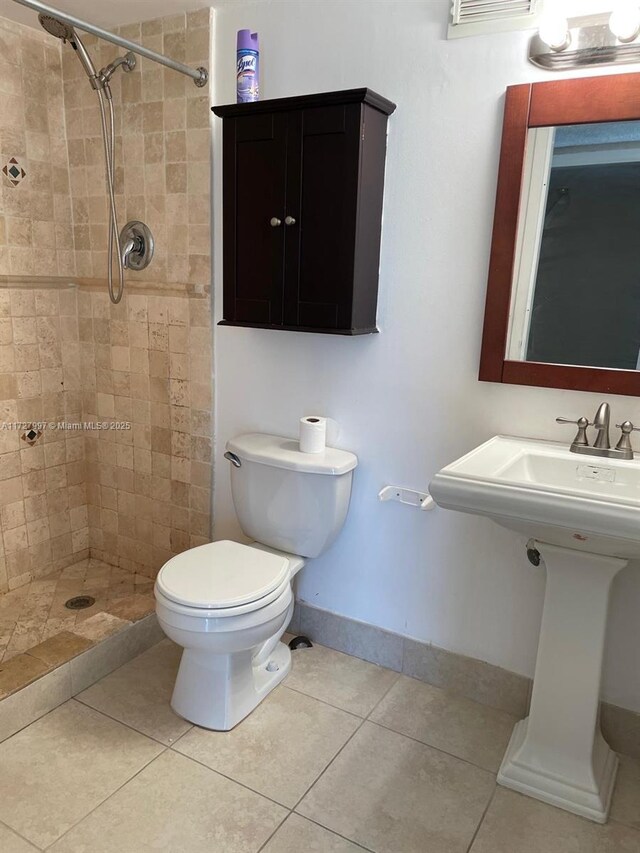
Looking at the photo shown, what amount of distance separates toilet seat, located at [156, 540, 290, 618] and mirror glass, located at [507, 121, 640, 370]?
3.26 ft

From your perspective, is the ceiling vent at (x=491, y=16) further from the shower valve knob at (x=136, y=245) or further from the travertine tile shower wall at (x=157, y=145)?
the shower valve knob at (x=136, y=245)

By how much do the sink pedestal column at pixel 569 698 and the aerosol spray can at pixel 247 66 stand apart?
62.0 inches

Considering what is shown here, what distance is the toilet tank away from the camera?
78.7 inches

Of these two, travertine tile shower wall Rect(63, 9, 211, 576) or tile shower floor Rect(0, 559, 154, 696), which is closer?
tile shower floor Rect(0, 559, 154, 696)

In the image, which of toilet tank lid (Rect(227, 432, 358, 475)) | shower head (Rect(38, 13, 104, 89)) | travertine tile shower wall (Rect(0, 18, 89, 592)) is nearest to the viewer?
toilet tank lid (Rect(227, 432, 358, 475))

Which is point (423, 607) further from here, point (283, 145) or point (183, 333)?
point (283, 145)

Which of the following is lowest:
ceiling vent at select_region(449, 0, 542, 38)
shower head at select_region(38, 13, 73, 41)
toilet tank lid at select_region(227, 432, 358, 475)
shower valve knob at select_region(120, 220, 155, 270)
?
toilet tank lid at select_region(227, 432, 358, 475)

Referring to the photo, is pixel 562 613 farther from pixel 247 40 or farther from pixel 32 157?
pixel 32 157

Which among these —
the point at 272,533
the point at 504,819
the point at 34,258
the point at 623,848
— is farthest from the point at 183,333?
the point at 623,848

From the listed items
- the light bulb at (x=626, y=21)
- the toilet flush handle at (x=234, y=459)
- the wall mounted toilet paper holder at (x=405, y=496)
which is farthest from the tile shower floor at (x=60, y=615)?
the light bulb at (x=626, y=21)

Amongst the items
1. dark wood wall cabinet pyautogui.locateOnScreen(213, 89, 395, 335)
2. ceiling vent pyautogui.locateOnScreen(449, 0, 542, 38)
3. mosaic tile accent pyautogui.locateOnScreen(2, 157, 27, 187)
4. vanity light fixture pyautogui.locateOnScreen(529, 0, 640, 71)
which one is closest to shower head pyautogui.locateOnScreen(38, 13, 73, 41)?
mosaic tile accent pyautogui.locateOnScreen(2, 157, 27, 187)

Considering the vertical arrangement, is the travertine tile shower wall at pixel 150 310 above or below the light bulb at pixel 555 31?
below

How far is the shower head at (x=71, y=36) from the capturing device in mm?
2096

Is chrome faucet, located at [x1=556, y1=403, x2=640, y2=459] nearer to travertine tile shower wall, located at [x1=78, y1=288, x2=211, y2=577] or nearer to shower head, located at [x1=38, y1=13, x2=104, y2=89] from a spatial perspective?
travertine tile shower wall, located at [x1=78, y1=288, x2=211, y2=577]
